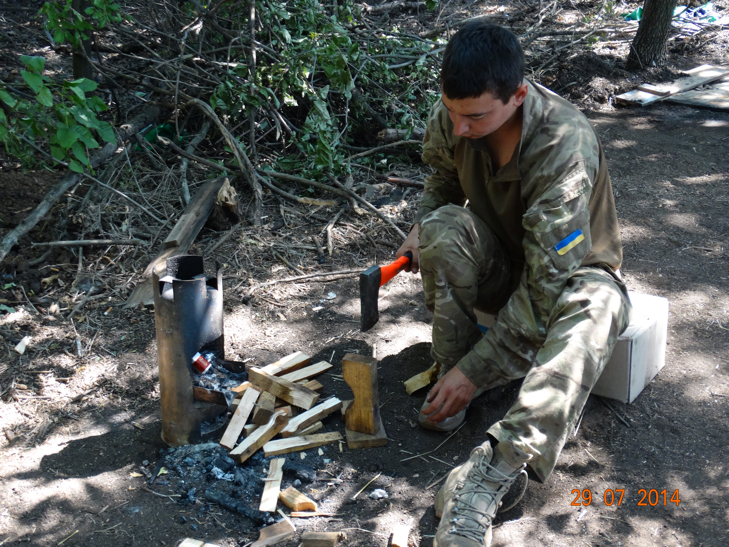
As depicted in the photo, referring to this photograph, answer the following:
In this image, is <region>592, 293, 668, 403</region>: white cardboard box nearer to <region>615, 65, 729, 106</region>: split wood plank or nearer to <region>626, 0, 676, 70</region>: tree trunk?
<region>615, 65, 729, 106</region>: split wood plank

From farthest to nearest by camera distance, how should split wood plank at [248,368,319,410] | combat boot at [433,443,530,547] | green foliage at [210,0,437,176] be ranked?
green foliage at [210,0,437,176] → split wood plank at [248,368,319,410] → combat boot at [433,443,530,547]

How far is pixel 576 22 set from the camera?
791 cm

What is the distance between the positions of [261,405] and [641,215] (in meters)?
3.26

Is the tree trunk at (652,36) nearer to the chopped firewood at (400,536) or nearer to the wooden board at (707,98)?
the wooden board at (707,98)

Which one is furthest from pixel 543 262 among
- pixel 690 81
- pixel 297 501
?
pixel 690 81

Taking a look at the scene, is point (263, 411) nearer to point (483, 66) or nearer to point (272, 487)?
point (272, 487)

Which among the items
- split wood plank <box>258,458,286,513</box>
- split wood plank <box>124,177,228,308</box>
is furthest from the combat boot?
split wood plank <box>124,177,228,308</box>

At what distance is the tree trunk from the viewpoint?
22.2 ft

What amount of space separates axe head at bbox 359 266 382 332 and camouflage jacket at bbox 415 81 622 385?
0.56 m

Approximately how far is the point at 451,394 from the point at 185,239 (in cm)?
229

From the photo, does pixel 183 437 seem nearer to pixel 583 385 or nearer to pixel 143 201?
pixel 583 385

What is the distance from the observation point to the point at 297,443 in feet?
8.86

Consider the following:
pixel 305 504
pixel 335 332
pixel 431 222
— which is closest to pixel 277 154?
pixel 335 332
